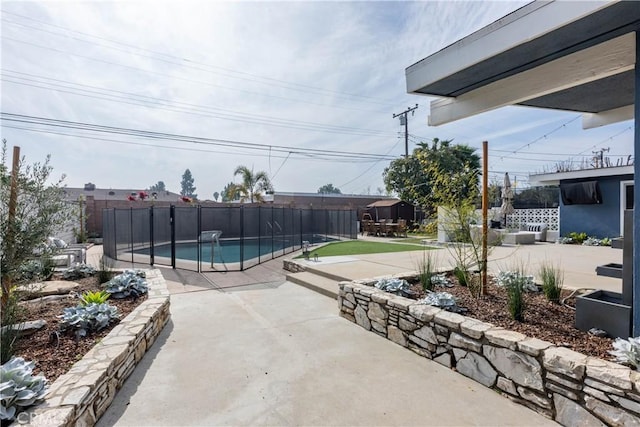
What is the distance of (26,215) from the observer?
3133 millimetres

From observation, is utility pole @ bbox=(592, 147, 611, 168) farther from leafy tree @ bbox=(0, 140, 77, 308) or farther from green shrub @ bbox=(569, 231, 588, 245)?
leafy tree @ bbox=(0, 140, 77, 308)

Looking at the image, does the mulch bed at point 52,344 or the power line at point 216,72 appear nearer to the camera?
the mulch bed at point 52,344

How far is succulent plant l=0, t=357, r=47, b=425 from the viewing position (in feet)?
5.80

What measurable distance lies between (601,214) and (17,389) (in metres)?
15.2

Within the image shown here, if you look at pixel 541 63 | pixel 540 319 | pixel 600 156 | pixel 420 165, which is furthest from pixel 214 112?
pixel 600 156

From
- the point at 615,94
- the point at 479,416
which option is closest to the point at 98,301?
the point at 479,416

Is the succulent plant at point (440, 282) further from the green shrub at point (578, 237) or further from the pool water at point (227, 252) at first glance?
the green shrub at point (578, 237)

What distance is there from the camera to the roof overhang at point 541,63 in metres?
2.39

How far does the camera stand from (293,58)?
30.5ft

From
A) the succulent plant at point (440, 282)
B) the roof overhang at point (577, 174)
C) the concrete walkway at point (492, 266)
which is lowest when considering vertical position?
the concrete walkway at point (492, 266)

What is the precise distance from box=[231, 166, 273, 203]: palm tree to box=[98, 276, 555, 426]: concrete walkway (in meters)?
15.4

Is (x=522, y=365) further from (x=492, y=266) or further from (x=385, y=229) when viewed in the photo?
(x=385, y=229)

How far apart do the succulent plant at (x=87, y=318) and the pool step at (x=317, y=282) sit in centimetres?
311

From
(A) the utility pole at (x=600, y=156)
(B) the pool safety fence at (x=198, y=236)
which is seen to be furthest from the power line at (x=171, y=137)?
(A) the utility pole at (x=600, y=156)
